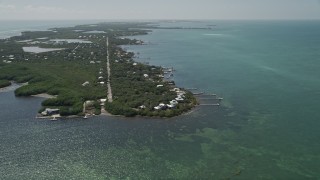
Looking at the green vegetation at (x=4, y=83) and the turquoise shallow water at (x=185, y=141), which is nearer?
the turquoise shallow water at (x=185, y=141)

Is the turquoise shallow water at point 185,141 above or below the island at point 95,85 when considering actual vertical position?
below

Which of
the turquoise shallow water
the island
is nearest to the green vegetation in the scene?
the island

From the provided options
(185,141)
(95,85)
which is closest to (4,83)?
(95,85)

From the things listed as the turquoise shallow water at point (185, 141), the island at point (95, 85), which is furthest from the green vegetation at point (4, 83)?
the turquoise shallow water at point (185, 141)

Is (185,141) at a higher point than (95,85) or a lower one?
lower

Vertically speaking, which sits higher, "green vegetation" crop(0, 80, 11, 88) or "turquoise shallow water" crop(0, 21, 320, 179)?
"green vegetation" crop(0, 80, 11, 88)

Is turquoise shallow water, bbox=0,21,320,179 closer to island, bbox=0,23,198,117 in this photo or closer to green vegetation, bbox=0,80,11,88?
island, bbox=0,23,198,117

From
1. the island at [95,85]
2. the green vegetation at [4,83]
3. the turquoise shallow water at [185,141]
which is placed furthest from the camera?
the green vegetation at [4,83]

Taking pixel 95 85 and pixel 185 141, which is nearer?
pixel 185 141

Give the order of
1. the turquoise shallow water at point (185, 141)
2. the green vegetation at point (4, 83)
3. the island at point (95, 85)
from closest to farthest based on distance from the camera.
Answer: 1. the turquoise shallow water at point (185, 141)
2. the island at point (95, 85)
3. the green vegetation at point (4, 83)

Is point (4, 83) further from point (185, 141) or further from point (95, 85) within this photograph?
point (185, 141)

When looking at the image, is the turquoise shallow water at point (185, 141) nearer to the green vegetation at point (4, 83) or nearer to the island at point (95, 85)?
the island at point (95, 85)

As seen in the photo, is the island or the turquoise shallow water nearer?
the turquoise shallow water
